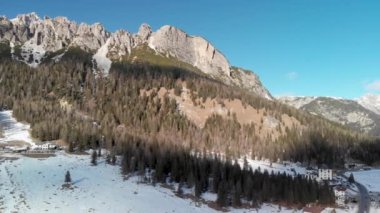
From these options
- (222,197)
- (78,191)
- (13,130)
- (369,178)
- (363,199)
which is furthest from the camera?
(369,178)

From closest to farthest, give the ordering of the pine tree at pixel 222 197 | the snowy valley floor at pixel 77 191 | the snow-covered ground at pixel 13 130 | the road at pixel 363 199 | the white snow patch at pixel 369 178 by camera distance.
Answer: the snowy valley floor at pixel 77 191
the pine tree at pixel 222 197
the road at pixel 363 199
the snow-covered ground at pixel 13 130
the white snow patch at pixel 369 178

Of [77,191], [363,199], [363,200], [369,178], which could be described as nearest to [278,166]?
[369,178]

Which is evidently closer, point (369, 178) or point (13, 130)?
point (13, 130)

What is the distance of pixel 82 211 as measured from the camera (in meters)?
66.5

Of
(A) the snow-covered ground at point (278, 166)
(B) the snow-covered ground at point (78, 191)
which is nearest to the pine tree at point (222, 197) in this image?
(B) the snow-covered ground at point (78, 191)

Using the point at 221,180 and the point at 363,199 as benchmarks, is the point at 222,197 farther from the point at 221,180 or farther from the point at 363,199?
the point at 363,199

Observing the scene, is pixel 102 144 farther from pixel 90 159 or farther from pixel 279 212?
pixel 279 212

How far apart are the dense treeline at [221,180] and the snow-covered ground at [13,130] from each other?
38285 mm

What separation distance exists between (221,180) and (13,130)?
3336 inches

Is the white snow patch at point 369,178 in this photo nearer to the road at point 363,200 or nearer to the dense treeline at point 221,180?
the road at point 363,200

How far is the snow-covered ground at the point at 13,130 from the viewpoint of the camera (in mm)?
134500

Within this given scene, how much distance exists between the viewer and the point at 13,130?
490 ft

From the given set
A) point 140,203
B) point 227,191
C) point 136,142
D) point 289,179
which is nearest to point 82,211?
point 140,203

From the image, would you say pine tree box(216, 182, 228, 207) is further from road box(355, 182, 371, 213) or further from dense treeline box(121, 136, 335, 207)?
road box(355, 182, 371, 213)
